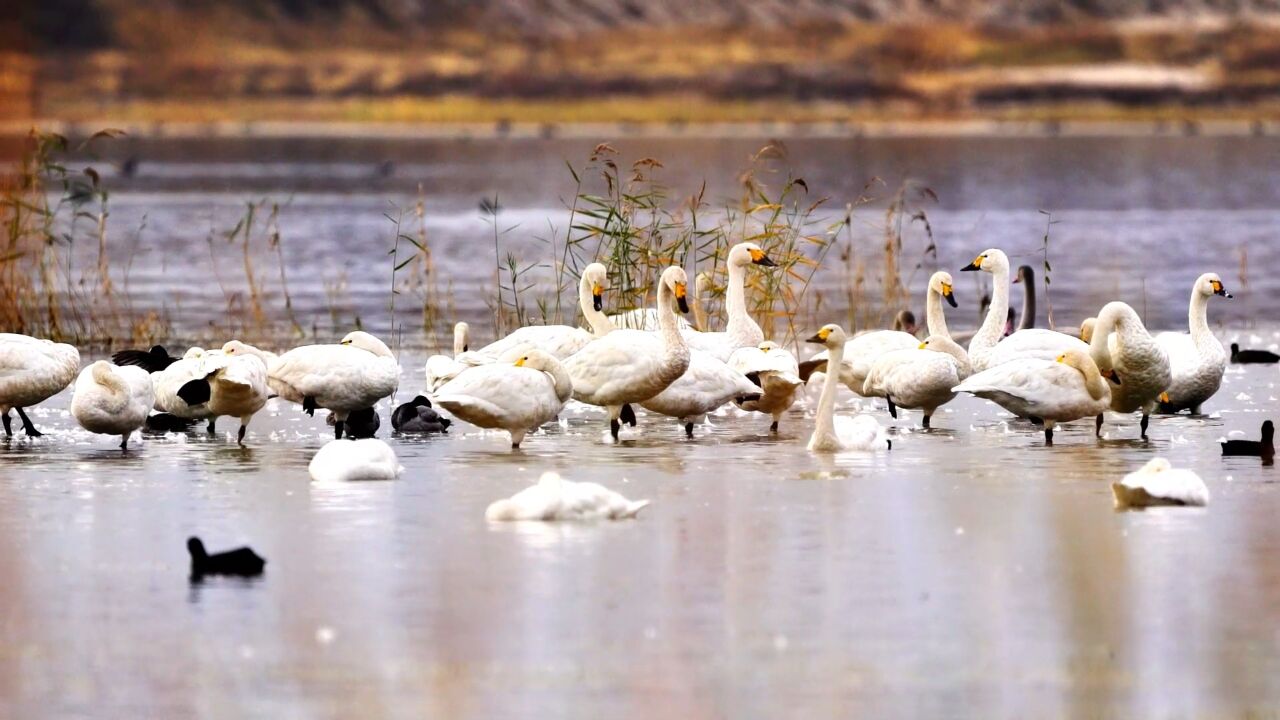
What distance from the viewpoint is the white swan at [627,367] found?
13.9 meters

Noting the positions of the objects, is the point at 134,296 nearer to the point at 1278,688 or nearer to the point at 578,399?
the point at 578,399

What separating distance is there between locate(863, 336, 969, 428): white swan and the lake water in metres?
0.24

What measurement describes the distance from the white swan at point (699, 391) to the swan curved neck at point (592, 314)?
1.63m

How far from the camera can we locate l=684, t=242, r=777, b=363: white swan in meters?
16.0

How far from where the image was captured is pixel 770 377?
47.7 feet

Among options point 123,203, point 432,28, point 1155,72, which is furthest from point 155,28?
point 123,203

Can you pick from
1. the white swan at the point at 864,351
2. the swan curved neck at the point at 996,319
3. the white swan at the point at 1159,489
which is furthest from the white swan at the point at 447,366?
the white swan at the point at 1159,489

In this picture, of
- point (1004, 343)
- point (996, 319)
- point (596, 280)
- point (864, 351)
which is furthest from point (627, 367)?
point (996, 319)

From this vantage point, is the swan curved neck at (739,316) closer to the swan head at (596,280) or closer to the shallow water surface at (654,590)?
the swan head at (596,280)

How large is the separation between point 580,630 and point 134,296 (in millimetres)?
19710

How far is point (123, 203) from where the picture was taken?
62.8 metres

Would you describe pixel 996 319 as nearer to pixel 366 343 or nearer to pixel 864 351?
pixel 864 351

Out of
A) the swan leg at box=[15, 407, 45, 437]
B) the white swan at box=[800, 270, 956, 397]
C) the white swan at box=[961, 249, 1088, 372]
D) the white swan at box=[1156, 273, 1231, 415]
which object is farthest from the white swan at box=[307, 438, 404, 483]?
the white swan at box=[1156, 273, 1231, 415]

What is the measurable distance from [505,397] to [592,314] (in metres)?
2.82
